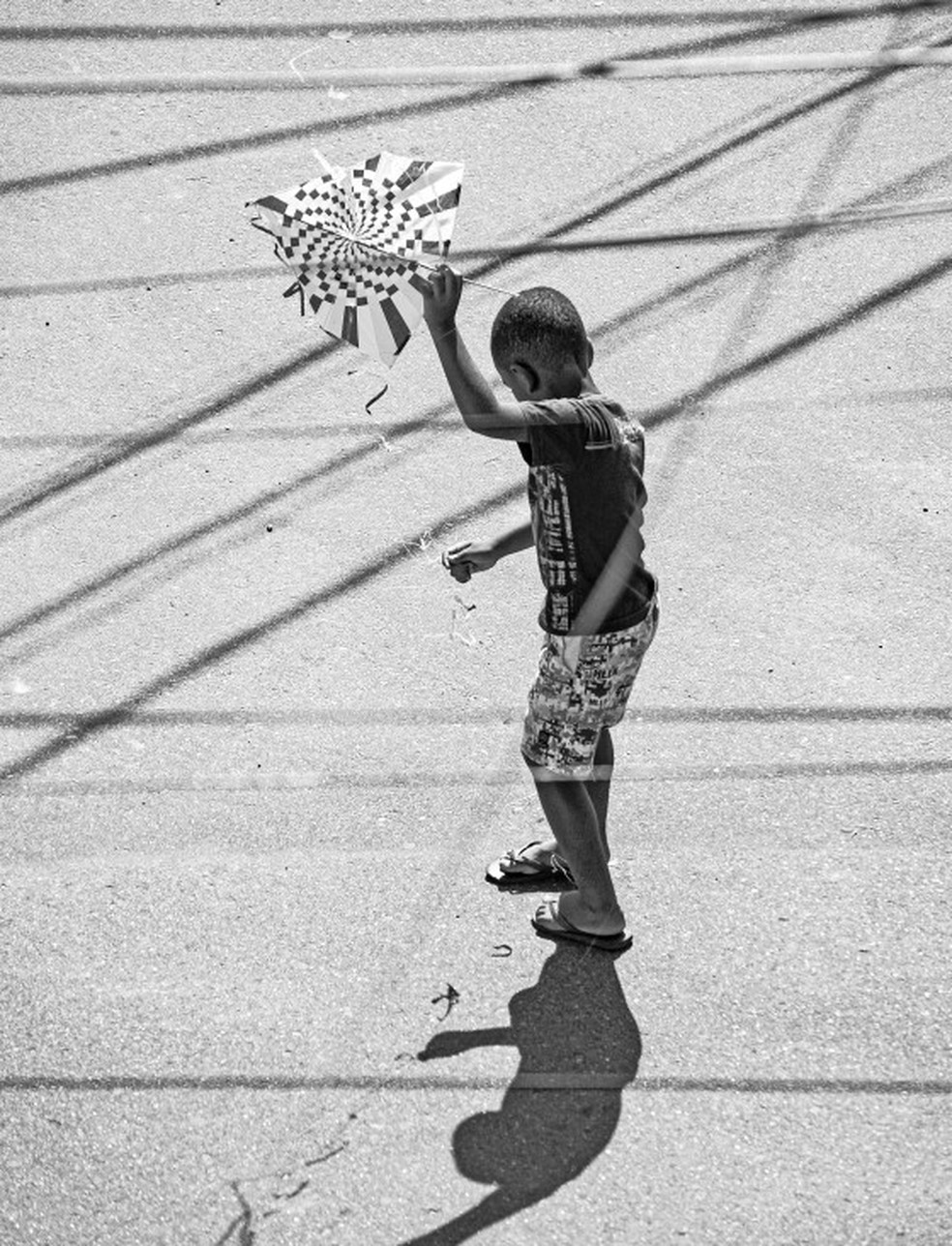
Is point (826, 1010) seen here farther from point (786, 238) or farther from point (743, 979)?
point (786, 238)

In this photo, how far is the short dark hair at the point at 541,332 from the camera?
3.58 m

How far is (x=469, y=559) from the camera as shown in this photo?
4.07 m

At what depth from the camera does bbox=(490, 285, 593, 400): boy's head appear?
11.7 feet

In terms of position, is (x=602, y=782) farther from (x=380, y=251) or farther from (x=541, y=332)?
(x=380, y=251)

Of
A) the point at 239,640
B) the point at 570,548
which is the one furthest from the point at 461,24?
the point at 570,548

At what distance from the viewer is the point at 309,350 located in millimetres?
6277

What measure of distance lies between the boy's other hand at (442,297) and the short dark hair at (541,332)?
19 centimetres

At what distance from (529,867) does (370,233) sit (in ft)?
5.75

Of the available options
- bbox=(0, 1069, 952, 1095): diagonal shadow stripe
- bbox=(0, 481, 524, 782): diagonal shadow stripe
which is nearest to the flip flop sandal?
bbox=(0, 1069, 952, 1095): diagonal shadow stripe

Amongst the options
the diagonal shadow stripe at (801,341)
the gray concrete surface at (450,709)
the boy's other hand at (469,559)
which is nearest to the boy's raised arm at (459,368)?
the boy's other hand at (469,559)

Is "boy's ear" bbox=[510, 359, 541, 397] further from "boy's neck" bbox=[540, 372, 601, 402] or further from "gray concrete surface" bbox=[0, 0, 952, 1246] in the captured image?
"gray concrete surface" bbox=[0, 0, 952, 1246]

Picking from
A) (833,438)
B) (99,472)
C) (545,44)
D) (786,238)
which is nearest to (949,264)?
(786,238)

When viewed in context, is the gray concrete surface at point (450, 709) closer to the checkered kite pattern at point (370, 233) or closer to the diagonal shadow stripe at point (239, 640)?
the diagonal shadow stripe at point (239, 640)

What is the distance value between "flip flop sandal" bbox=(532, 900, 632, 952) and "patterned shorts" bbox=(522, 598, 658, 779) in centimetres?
48
